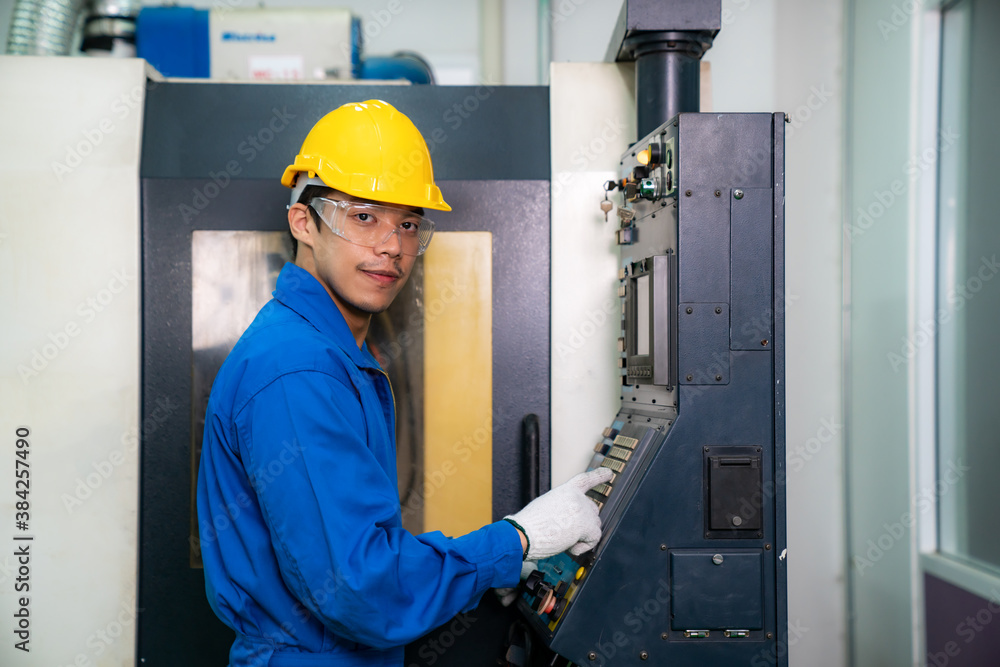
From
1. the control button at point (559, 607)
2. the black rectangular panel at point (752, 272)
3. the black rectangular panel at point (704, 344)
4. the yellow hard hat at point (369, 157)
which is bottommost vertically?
the control button at point (559, 607)

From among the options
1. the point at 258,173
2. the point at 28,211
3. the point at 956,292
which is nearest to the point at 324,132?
the point at 258,173

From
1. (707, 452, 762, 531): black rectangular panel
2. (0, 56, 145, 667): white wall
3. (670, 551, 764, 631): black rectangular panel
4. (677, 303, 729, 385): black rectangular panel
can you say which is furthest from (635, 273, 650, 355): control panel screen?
(0, 56, 145, 667): white wall

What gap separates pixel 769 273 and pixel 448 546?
0.79 metres

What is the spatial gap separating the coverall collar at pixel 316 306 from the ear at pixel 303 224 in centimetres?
10

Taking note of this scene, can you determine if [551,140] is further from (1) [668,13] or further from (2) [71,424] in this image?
(2) [71,424]

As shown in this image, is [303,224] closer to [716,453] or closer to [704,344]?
[704,344]

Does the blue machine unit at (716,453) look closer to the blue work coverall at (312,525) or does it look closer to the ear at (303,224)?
the blue work coverall at (312,525)

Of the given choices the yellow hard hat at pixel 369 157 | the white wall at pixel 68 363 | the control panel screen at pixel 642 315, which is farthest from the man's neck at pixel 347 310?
the white wall at pixel 68 363

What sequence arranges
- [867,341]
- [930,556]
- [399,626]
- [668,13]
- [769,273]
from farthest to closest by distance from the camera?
[867,341] < [930,556] < [668,13] < [769,273] < [399,626]

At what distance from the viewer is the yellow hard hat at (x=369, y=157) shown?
1.37m

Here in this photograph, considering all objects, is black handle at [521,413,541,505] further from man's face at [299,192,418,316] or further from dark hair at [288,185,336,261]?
dark hair at [288,185,336,261]

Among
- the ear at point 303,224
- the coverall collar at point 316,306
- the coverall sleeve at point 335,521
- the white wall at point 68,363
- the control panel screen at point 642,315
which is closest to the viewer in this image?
the coverall sleeve at point 335,521

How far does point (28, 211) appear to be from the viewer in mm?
1825

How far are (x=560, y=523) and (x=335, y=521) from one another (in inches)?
17.9
